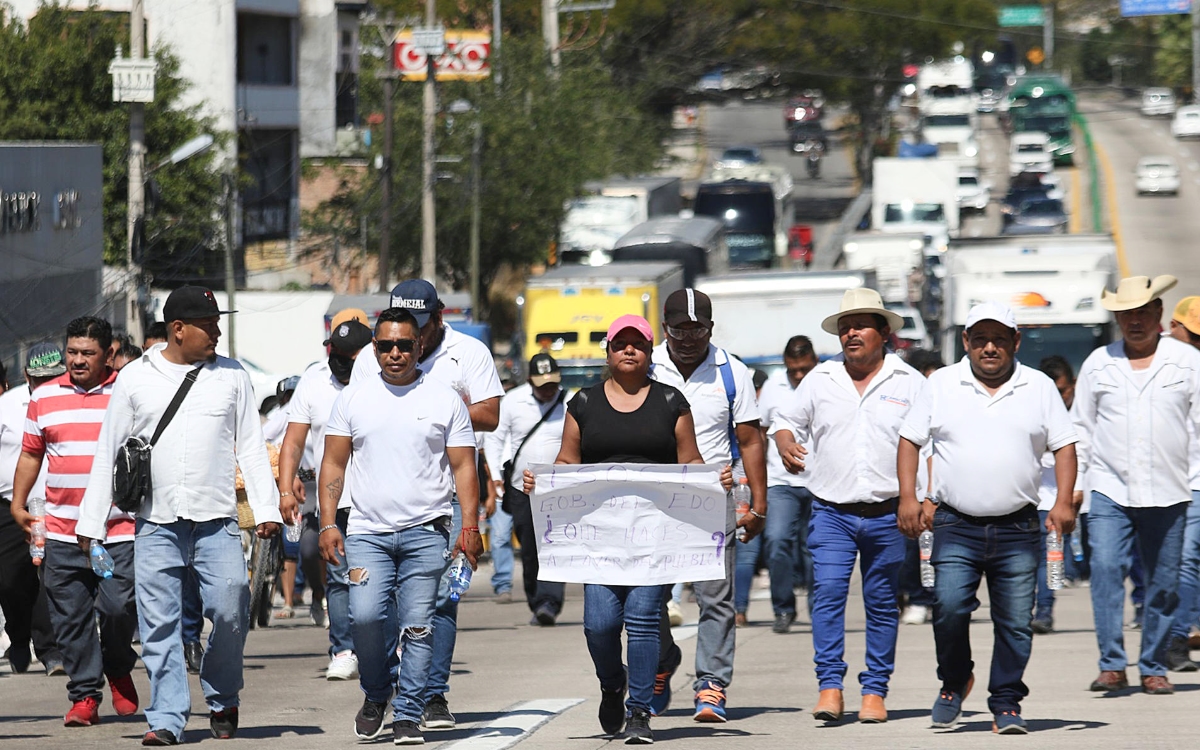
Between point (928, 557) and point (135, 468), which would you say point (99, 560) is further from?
point (928, 557)

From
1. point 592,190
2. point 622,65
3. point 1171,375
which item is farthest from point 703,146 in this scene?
point 1171,375

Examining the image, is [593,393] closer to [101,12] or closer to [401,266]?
[101,12]

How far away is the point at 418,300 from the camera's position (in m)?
8.85

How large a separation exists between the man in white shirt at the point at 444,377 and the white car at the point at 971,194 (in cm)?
6009

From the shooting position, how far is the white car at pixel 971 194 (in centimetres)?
6806

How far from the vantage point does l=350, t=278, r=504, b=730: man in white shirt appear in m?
8.73

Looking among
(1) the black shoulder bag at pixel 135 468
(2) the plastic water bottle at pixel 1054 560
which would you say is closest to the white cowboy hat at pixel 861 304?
(2) the plastic water bottle at pixel 1054 560

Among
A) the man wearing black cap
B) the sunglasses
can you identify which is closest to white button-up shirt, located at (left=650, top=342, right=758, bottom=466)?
the sunglasses

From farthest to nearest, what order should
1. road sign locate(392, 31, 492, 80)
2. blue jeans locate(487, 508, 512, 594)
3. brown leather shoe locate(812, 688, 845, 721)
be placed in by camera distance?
road sign locate(392, 31, 492, 80) < blue jeans locate(487, 508, 512, 594) < brown leather shoe locate(812, 688, 845, 721)

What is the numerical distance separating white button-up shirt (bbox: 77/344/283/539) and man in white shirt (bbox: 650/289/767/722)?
1866 millimetres

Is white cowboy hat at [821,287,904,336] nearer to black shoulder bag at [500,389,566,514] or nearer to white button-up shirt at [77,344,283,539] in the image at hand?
white button-up shirt at [77,344,283,539]

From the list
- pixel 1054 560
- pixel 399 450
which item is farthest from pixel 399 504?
pixel 1054 560

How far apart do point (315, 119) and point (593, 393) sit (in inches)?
1595

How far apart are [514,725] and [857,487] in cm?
191
